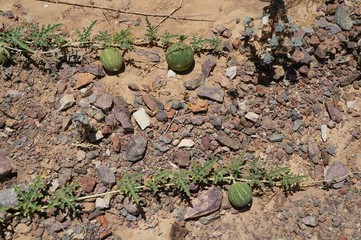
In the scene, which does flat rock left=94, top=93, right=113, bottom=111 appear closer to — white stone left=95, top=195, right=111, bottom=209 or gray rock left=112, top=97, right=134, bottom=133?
gray rock left=112, top=97, right=134, bottom=133

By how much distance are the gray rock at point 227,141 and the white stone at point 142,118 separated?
85 cm

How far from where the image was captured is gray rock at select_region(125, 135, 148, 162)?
5.49 metres

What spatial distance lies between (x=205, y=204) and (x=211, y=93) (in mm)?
1311

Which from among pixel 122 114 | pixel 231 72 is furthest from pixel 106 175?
pixel 231 72

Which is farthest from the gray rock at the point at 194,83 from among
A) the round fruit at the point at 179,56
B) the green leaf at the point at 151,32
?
the green leaf at the point at 151,32

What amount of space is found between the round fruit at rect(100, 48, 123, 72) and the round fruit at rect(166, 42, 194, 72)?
0.59m

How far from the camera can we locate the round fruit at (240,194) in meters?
5.27

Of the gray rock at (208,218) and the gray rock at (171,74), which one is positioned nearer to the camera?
the gray rock at (208,218)

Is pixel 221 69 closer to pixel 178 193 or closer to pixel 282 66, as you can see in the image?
pixel 282 66

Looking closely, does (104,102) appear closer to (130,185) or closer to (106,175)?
(106,175)

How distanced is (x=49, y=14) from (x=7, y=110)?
140 cm

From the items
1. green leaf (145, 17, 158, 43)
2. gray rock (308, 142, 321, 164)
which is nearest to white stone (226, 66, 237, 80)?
green leaf (145, 17, 158, 43)

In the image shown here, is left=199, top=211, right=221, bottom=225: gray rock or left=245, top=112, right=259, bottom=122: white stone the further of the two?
left=245, top=112, right=259, bottom=122: white stone

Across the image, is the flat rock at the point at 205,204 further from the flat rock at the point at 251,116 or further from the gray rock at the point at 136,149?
the flat rock at the point at 251,116
